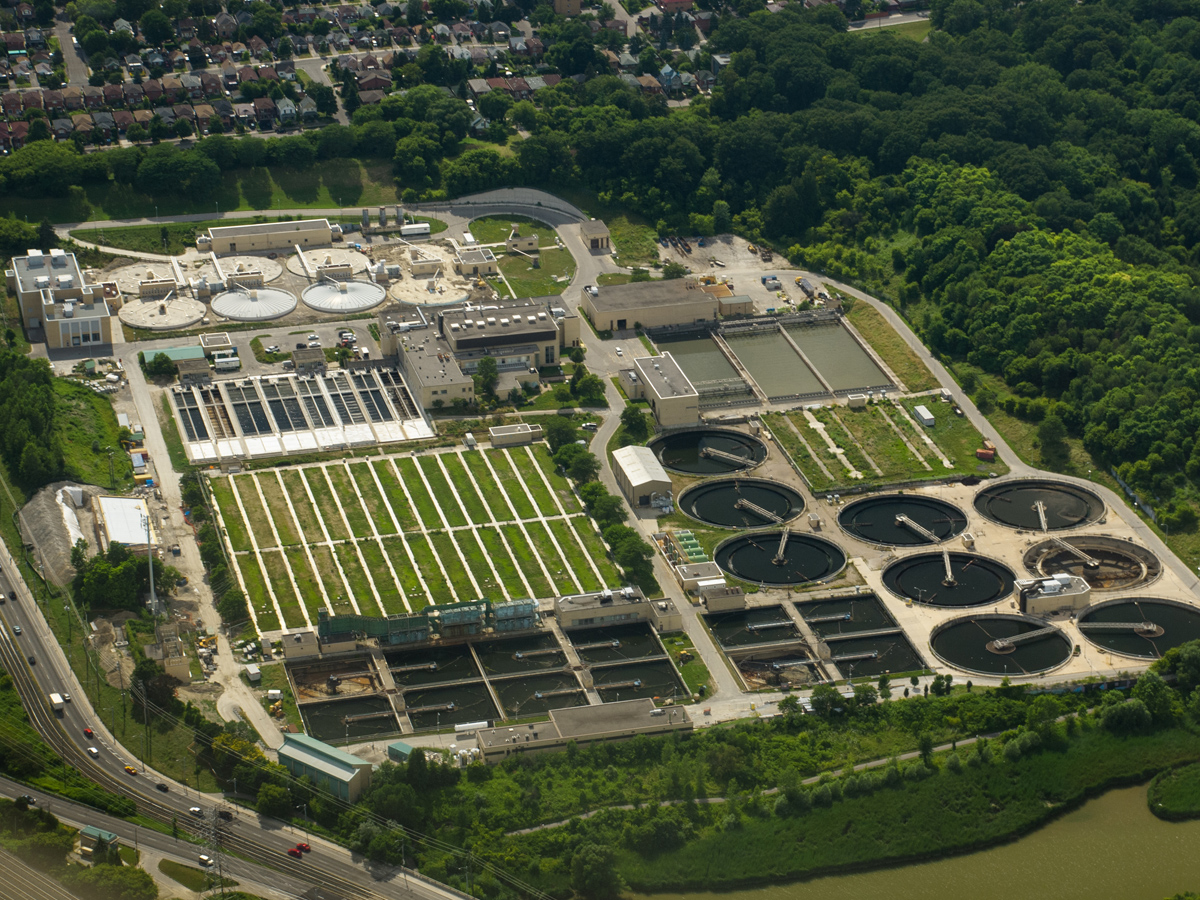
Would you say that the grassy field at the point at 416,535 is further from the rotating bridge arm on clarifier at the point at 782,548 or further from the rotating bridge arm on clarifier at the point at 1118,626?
the rotating bridge arm on clarifier at the point at 1118,626

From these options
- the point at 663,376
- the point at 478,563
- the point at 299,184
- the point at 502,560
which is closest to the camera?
the point at 478,563

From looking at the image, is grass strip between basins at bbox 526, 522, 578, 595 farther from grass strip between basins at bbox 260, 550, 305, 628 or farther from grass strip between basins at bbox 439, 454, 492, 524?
grass strip between basins at bbox 260, 550, 305, 628

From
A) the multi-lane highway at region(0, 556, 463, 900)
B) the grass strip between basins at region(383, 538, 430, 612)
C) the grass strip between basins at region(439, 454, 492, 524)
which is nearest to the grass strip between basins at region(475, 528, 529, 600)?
the grass strip between basins at region(439, 454, 492, 524)

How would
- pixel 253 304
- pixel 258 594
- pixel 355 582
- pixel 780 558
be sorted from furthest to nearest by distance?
pixel 253 304 → pixel 780 558 → pixel 355 582 → pixel 258 594

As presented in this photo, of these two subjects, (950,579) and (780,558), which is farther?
(780,558)

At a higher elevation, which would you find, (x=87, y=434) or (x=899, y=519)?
(x=899, y=519)

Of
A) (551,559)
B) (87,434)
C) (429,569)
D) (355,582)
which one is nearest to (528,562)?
(551,559)

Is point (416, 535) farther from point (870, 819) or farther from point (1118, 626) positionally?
point (1118, 626)
